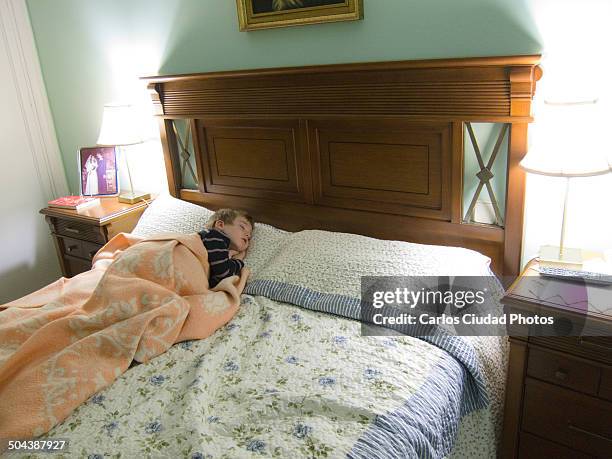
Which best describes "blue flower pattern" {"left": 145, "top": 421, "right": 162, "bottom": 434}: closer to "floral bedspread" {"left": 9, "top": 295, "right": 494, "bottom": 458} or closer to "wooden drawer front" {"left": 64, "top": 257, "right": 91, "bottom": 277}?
"floral bedspread" {"left": 9, "top": 295, "right": 494, "bottom": 458}

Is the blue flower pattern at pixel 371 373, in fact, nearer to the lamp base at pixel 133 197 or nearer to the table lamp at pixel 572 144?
the table lamp at pixel 572 144

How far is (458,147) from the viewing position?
1.85m

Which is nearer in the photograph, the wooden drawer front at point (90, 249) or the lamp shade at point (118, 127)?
the lamp shade at point (118, 127)

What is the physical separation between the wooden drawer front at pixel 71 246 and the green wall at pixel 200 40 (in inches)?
24.9

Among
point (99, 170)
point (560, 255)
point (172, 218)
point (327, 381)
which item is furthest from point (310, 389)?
point (99, 170)

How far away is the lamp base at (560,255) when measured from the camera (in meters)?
1.65

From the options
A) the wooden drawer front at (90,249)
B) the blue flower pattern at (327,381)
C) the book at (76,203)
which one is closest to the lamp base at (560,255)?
the blue flower pattern at (327,381)

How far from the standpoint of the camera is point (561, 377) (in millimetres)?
1507

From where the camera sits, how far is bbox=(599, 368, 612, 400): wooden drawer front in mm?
1429

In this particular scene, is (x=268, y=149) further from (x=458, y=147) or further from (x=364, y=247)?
(x=458, y=147)

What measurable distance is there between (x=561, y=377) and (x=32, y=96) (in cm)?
307

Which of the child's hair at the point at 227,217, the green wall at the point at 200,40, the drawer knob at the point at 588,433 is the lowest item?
the drawer knob at the point at 588,433

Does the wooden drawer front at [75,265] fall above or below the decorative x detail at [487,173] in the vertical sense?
below

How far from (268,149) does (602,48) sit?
1291 millimetres
